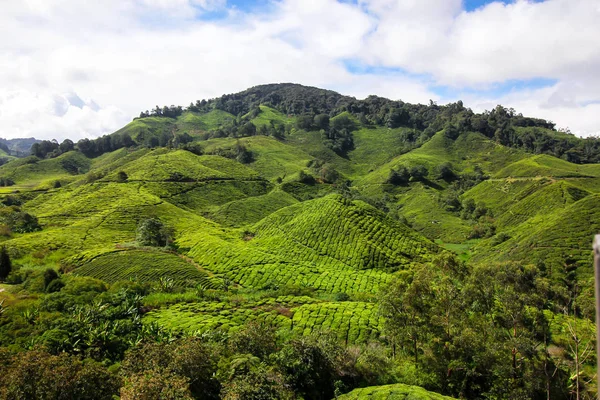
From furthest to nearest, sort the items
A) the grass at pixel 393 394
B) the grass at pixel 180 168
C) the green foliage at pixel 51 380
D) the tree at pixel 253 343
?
the grass at pixel 180 168
the tree at pixel 253 343
the grass at pixel 393 394
the green foliage at pixel 51 380

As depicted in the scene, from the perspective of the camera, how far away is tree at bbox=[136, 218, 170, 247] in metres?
68.0

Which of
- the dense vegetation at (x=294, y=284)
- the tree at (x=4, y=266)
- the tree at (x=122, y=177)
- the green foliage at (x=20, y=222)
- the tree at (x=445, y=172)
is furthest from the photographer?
the tree at (x=445, y=172)

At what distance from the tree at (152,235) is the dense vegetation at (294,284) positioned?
28cm

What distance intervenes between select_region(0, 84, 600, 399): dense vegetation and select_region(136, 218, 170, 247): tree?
284 millimetres

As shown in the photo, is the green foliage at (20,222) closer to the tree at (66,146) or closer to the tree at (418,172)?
the tree at (418,172)

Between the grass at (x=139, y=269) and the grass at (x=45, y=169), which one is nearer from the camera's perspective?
the grass at (x=139, y=269)

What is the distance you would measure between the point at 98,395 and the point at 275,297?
29.5 metres

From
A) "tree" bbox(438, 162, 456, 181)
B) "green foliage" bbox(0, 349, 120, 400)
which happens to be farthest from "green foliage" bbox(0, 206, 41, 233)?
"tree" bbox(438, 162, 456, 181)

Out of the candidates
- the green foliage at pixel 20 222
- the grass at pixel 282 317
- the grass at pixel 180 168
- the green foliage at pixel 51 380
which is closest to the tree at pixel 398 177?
the grass at pixel 180 168

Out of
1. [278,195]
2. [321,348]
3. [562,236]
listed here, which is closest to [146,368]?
[321,348]

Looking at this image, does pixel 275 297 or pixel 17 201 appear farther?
pixel 17 201

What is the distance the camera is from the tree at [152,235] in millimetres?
68000

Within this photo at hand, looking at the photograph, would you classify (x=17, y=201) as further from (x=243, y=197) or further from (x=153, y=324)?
(x=153, y=324)

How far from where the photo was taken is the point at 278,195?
11825cm
